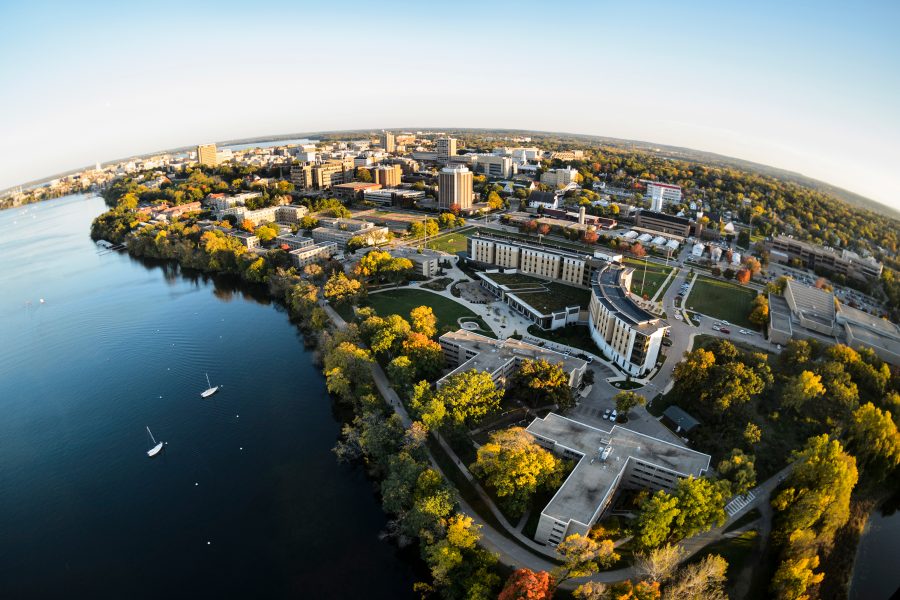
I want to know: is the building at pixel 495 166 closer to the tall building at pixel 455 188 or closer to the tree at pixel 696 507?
the tall building at pixel 455 188

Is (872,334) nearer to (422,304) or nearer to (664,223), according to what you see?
(664,223)

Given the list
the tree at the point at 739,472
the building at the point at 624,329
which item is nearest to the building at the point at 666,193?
the building at the point at 624,329

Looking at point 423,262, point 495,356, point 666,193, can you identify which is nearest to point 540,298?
point 423,262

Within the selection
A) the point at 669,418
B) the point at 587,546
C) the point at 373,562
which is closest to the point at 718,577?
the point at 587,546

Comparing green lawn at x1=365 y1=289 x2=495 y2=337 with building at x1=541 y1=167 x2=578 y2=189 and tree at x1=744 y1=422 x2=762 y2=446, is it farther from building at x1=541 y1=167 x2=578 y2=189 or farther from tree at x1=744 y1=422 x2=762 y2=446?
building at x1=541 y1=167 x2=578 y2=189

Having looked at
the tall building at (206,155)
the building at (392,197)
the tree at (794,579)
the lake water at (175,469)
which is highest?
the tall building at (206,155)

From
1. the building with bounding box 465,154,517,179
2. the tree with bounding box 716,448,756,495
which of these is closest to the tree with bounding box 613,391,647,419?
the tree with bounding box 716,448,756,495
